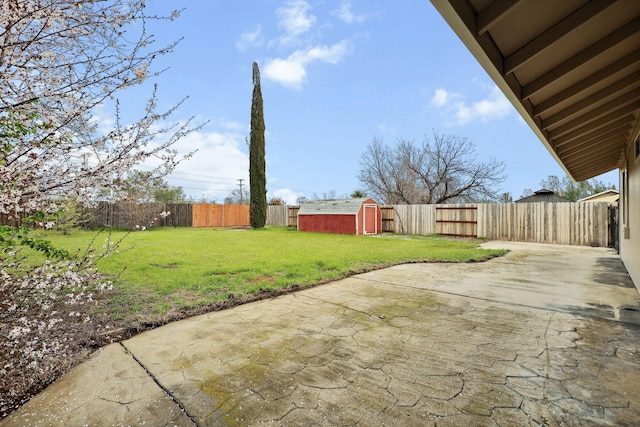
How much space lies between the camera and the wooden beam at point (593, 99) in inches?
113

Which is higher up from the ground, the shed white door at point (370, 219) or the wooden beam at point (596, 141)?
the wooden beam at point (596, 141)

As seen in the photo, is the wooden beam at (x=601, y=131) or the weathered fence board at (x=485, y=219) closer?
the wooden beam at (x=601, y=131)

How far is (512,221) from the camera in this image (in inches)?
469

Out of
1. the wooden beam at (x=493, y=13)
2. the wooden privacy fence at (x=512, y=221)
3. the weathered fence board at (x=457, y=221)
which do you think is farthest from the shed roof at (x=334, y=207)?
the wooden beam at (x=493, y=13)

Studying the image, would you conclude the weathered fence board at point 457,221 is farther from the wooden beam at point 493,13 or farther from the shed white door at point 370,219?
the wooden beam at point 493,13

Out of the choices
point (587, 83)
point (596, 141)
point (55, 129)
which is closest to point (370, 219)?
point (596, 141)

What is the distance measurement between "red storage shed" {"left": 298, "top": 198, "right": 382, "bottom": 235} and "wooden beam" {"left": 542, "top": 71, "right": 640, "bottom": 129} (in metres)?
11.5

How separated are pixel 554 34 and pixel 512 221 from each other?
38.4ft

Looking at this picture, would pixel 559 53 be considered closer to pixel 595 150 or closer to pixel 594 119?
pixel 594 119

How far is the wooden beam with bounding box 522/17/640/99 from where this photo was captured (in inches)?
83.4

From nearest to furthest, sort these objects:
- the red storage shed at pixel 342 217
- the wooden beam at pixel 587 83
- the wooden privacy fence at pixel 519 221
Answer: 1. the wooden beam at pixel 587 83
2. the wooden privacy fence at pixel 519 221
3. the red storage shed at pixel 342 217

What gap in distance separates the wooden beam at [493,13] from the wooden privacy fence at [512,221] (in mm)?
11550

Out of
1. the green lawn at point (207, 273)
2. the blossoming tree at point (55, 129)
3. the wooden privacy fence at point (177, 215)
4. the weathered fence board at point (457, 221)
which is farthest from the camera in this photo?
the wooden privacy fence at point (177, 215)

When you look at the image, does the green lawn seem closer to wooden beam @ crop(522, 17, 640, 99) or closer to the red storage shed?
wooden beam @ crop(522, 17, 640, 99)
